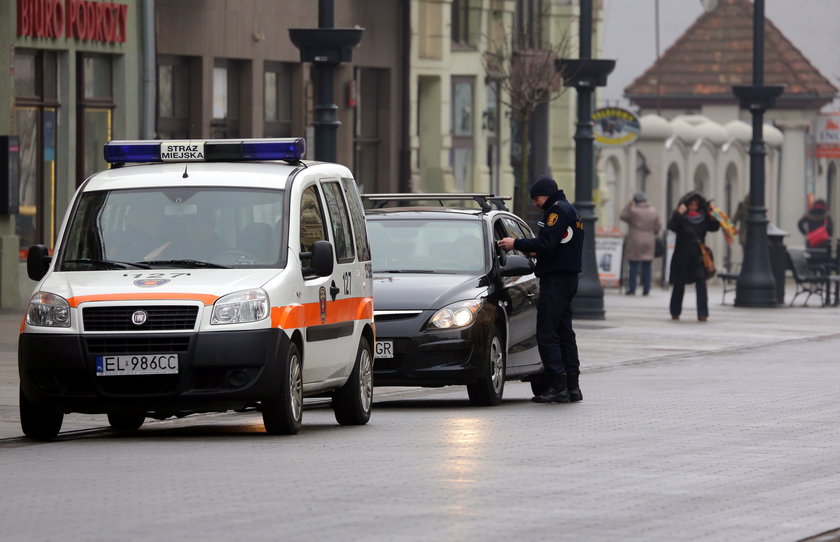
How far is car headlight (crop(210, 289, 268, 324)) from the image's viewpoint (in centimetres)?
1321

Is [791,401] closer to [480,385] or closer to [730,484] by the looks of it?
[480,385]

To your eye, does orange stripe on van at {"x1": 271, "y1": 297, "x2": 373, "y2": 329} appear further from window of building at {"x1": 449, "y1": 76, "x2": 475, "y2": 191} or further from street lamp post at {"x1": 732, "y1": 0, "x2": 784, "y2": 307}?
window of building at {"x1": 449, "y1": 76, "x2": 475, "y2": 191}

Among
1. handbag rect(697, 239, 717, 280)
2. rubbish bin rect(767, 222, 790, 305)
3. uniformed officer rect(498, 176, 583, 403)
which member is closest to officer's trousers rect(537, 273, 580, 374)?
uniformed officer rect(498, 176, 583, 403)

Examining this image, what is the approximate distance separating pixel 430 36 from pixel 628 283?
19.1ft

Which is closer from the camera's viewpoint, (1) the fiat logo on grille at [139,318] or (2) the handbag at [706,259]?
(1) the fiat logo on grille at [139,318]

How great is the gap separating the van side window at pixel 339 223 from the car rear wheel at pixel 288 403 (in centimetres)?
120

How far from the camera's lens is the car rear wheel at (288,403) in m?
13.5

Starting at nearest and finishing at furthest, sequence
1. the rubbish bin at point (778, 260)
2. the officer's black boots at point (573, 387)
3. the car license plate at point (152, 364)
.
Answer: the car license plate at point (152, 364) → the officer's black boots at point (573, 387) → the rubbish bin at point (778, 260)

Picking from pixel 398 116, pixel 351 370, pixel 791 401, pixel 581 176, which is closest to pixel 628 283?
pixel 398 116

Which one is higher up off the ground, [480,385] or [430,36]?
[430,36]

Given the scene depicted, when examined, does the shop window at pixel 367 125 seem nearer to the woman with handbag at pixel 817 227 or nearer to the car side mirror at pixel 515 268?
the woman with handbag at pixel 817 227

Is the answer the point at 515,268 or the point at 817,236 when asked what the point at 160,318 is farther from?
the point at 817,236

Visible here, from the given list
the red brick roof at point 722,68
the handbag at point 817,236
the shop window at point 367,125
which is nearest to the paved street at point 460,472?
the shop window at point 367,125

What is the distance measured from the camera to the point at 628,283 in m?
40.4
